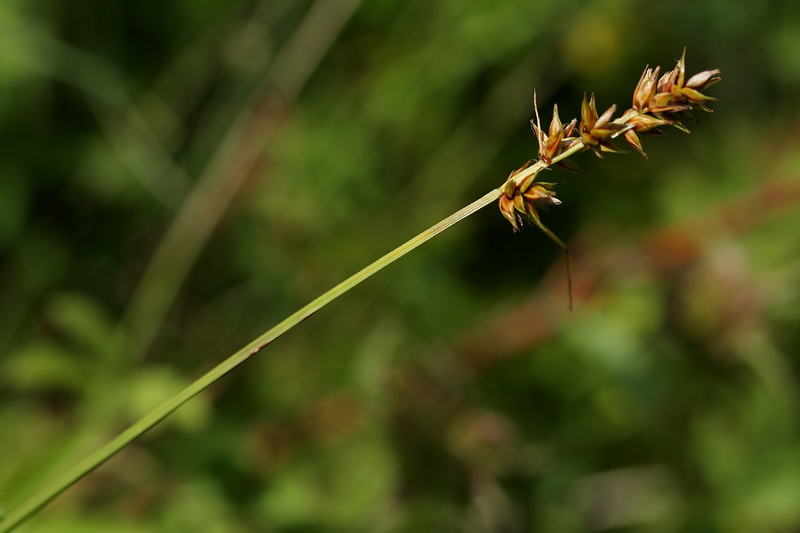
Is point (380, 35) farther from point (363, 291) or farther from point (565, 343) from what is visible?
point (565, 343)

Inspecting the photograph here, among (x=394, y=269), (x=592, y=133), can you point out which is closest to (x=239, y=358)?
(x=592, y=133)

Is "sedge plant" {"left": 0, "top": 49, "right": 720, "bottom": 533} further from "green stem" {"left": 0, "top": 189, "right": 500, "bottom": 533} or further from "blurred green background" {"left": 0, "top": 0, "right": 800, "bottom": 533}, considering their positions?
"blurred green background" {"left": 0, "top": 0, "right": 800, "bottom": 533}

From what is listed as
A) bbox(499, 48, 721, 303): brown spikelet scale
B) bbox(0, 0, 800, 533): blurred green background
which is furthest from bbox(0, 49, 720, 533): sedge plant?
bbox(0, 0, 800, 533): blurred green background

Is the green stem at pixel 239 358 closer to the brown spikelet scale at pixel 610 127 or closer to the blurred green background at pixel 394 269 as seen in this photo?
the brown spikelet scale at pixel 610 127

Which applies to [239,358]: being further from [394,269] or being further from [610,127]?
[394,269]

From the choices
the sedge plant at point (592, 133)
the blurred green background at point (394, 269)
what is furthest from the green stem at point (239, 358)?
the blurred green background at point (394, 269)

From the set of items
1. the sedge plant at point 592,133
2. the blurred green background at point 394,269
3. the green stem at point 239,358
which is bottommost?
the green stem at point 239,358

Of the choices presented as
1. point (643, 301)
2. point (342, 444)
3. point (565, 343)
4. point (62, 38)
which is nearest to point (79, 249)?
point (62, 38)
